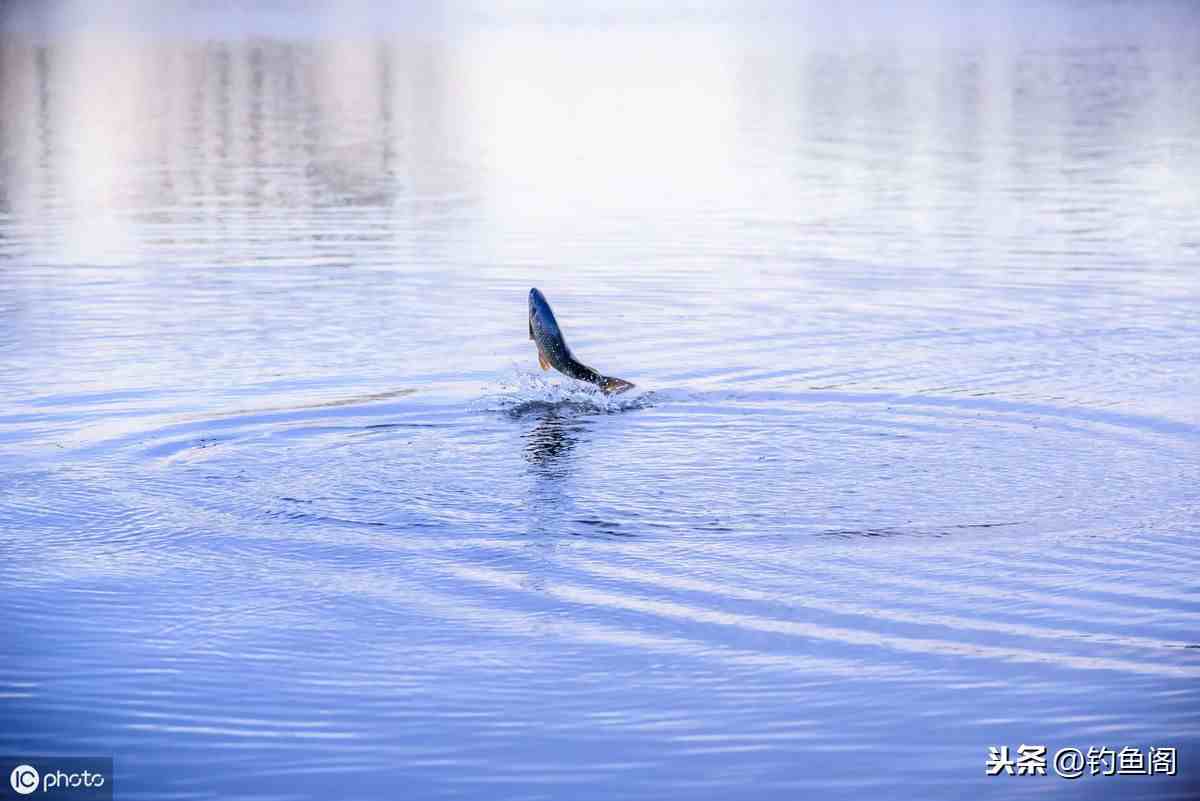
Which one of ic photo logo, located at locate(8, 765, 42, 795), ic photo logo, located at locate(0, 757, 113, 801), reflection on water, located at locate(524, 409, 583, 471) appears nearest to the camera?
ic photo logo, located at locate(0, 757, 113, 801)

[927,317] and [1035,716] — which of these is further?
[927,317]

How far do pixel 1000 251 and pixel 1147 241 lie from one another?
7.34 feet

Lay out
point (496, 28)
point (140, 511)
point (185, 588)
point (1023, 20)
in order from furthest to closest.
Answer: point (496, 28) < point (1023, 20) < point (140, 511) < point (185, 588)

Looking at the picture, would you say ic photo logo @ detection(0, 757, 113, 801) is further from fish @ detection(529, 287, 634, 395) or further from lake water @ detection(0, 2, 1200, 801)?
fish @ detection(529, 287, 634, 395)

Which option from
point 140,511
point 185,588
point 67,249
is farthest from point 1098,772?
point 67,249

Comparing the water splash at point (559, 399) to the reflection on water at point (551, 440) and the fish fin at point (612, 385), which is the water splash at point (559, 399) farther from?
the reflection on water at point (551, 440)

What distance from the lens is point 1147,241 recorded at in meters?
26.2

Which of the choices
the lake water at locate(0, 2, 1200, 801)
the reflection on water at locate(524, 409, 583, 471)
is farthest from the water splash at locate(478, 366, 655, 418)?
the reflection on water at locate(524, 409, 583, 471)

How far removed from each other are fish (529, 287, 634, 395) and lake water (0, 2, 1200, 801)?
0.24 metres

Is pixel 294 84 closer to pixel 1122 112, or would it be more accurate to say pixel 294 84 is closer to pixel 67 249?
pixel 1122 112

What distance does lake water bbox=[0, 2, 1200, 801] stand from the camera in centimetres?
923

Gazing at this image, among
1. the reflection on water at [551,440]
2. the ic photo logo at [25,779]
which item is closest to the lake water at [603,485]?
the reflection on water at [551,440]

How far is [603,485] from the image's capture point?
1334cm

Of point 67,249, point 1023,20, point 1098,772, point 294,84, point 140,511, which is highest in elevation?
point 1023,20
